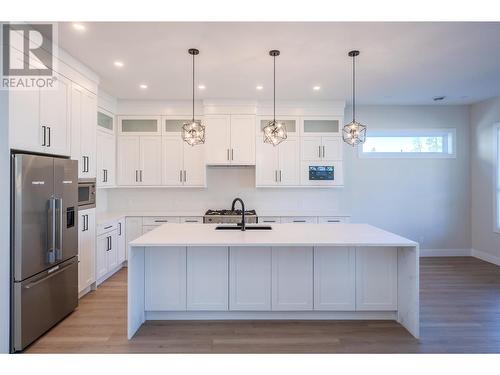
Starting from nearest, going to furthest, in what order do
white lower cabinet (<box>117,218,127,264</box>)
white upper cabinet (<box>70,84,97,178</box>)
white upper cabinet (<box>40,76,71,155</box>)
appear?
white upper cabinet (<box>40,76,71,155</box>)
white upper cabinet (<box>70,84,97,178</box>)
white lower cabinet (<box>117,218,127,264</box>)

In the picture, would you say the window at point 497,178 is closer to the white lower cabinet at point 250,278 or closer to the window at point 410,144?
the window at point 410,144

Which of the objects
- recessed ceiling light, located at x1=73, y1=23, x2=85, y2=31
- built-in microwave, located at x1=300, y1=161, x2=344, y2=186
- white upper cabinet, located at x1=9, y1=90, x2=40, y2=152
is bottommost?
built-in microwave, located at x1=300, y1=161, x2=344, y2=186

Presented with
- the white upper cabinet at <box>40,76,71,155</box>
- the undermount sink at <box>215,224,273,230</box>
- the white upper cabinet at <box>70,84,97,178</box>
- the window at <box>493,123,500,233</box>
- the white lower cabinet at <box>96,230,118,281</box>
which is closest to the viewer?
the white upper cabinet at <box>40,76,71,155</box>

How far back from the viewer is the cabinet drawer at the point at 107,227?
154 inches

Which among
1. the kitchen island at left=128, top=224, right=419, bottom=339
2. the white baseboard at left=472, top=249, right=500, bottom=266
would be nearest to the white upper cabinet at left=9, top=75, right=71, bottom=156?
the kitchen island at left=128, top=224, right=419, bottom=339

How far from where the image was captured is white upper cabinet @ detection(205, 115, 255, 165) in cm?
497

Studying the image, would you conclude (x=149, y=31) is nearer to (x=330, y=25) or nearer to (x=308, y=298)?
(x=330, y=25)

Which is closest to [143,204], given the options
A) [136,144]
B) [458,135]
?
[136,144]

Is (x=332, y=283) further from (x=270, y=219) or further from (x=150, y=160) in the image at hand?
(x=150, y=160)

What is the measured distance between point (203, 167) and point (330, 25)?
315 centimetres

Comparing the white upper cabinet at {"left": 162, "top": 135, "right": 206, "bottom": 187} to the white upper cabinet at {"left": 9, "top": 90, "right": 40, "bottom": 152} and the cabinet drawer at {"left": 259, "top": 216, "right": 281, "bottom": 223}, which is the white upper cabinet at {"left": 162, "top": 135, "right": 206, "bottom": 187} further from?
the white upper cabinet at {"left": 9, "top": 90, "right": 40, "bottom": 152}

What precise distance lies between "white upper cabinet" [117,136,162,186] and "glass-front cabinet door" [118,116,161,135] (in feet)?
0.30

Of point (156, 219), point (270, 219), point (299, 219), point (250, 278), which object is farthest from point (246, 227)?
point (156, 219)

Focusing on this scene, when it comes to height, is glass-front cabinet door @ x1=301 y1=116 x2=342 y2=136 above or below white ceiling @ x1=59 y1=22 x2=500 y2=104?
below
